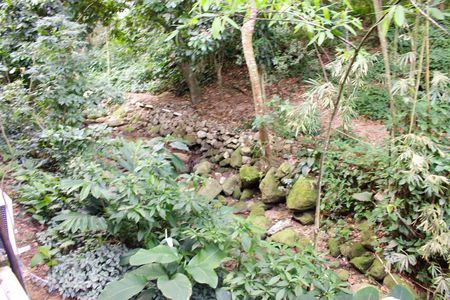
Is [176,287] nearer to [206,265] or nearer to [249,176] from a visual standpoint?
[206,265]

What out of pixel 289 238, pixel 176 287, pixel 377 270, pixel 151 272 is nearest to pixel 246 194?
pixel 289 238

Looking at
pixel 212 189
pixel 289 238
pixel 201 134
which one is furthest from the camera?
pixel 201 134

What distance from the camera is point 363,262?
3.13 m

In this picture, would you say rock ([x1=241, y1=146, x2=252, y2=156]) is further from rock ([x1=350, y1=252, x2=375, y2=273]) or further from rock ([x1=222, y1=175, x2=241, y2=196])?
rock ([x1=350, y1=252, x2=375, y2=273])

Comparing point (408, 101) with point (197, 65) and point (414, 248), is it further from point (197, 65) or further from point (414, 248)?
point (197, 65)

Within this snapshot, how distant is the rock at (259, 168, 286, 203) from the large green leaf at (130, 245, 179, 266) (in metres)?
1.97

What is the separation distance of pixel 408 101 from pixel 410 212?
0.92m

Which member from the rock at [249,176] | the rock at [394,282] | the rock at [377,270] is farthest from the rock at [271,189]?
the rock at [394,282]

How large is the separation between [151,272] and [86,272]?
2.04 feet

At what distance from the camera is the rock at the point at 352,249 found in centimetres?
323

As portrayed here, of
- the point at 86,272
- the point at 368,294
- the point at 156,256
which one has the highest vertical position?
the point at 156,256

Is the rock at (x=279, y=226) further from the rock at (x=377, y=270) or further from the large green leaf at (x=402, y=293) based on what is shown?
the large green leaf at (x=402, y=293)

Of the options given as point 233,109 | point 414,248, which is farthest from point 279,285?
point 233,109

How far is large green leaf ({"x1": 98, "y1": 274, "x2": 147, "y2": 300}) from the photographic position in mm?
2330
